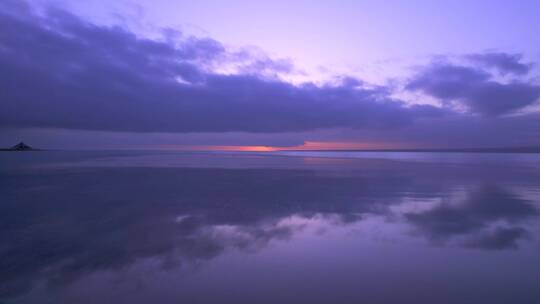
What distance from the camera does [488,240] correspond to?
605 centimetres

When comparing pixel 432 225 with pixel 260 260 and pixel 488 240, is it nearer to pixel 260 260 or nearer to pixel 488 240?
pixel 488 240

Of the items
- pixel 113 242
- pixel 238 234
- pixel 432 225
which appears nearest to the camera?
pixel 113 242

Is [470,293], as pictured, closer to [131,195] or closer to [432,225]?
[432,225]

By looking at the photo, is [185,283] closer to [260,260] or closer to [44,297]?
[260,260]

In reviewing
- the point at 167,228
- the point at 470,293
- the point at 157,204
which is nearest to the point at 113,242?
the point at 167,228

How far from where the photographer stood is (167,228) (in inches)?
269

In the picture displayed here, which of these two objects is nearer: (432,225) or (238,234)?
(238,234)

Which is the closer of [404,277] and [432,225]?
[404,277]

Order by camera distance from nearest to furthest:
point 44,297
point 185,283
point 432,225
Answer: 1. point 44,297
2. point 185,283
3. point 432,225

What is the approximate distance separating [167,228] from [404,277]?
15.6 ft

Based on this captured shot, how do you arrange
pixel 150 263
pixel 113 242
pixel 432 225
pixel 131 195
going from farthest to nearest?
1. pixel 131 195
2. pixel 432 225
3. pixel 113 242
4. pixel 150 263

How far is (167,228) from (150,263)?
78.1 inches

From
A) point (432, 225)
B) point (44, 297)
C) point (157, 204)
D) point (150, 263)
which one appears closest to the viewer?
point (44, 297)

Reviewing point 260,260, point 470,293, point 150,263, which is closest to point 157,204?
point 150,263
